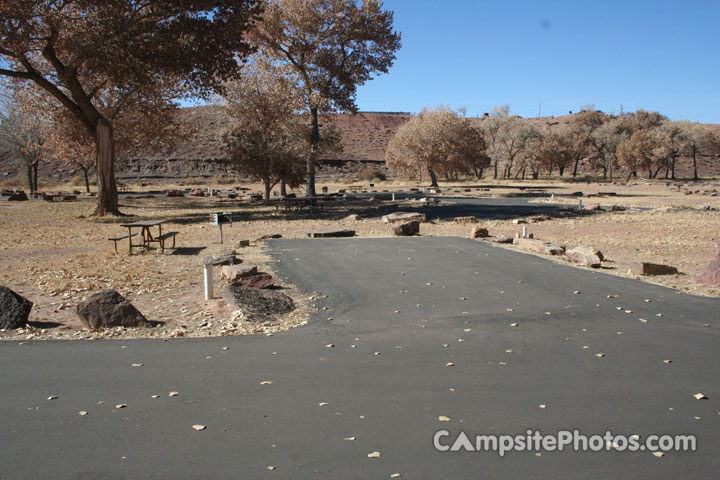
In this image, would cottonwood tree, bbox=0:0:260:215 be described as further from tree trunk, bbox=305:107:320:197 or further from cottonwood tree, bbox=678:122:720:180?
cottonwood tree, bbox=678:122:720:180

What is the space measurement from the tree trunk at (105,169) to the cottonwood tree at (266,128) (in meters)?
5.48

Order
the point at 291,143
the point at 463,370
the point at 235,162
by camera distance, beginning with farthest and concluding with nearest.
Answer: the point at 291,143 < the point at 235,162 < the point at 463,370

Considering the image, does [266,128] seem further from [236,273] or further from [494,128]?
[494,128]

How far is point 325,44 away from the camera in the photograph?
28516 mm

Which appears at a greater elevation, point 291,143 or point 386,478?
point 291,143

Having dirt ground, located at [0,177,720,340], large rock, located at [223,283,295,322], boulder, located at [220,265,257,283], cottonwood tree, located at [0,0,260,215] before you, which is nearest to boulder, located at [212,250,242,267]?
dirt ground, located at [0,177,720,340]

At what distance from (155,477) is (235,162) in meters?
24.4

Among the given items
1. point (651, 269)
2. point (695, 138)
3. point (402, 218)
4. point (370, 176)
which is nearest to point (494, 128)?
point (370, 176)

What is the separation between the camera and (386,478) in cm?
341

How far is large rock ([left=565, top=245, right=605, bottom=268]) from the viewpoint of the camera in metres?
11.1

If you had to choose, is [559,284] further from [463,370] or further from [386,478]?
[386,478]

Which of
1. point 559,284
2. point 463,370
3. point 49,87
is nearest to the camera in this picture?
point 463,370

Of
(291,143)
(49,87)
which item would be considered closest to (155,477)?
(49,87)

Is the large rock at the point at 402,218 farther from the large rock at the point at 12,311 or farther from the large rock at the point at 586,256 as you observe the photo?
the large rock at the point at 12,311
